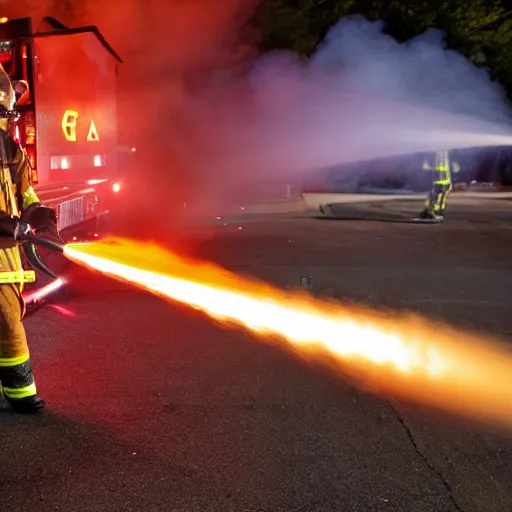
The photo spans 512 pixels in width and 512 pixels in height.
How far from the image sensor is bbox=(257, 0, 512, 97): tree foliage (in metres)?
18.0

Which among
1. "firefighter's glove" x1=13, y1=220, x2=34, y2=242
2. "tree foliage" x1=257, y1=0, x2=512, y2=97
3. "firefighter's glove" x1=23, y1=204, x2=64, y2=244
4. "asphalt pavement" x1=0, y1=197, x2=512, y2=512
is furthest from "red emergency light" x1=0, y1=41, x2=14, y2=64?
"tree foliage" x1=257, y1=0, x2=512, y2=97

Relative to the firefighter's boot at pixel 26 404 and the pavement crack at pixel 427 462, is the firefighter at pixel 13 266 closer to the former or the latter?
the firefighter's boot at pixel 26 404

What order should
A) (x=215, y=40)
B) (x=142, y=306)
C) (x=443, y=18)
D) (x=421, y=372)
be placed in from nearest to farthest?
(x=421, y=372) < (x=142, y=306) < (x=215, y=40) < (x=443, y=18)

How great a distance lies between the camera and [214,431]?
3105 mm

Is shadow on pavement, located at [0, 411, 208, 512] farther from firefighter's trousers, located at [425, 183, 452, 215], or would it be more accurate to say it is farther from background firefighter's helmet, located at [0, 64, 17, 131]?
firefighter's trousers, located at [425, 183, 452, 215]

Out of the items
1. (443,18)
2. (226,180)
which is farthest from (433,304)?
(443,18)

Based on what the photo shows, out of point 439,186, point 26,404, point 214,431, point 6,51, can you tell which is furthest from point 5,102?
point 439,186

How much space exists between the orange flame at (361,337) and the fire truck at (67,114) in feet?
2.40

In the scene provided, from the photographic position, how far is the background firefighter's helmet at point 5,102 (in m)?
3.25

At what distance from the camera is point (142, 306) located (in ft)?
18.0

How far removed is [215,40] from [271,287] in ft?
20.8

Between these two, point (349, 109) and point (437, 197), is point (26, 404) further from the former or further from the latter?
point (349, 109)

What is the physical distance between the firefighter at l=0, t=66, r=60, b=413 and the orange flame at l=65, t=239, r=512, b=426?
0.46 metres

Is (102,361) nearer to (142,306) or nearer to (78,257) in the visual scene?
(78,257)
